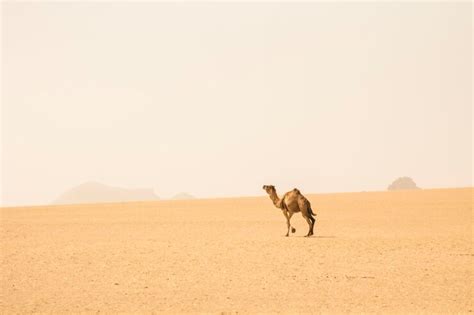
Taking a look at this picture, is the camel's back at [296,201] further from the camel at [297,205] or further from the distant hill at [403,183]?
the distant hill at [403,183]

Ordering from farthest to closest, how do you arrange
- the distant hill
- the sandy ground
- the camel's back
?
the distant hill, the camel's back, the sandy ground

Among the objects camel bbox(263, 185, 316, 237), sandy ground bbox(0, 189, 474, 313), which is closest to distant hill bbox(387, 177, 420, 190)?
sandy ground bbox(0, 189, 474, 313)

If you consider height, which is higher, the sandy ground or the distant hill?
the distant hill

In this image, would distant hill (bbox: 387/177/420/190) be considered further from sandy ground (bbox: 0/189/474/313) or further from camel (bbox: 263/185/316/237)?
camel (bbox: 263/185/316/237)

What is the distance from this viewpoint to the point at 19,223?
96.3ft

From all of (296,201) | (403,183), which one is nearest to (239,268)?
(296,201)

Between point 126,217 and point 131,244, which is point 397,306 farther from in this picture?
point 126,217

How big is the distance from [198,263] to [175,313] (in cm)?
484

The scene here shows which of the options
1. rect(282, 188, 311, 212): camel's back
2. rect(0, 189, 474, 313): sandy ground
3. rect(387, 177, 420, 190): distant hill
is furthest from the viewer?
rect(387, 177, 420, 190): distant hill

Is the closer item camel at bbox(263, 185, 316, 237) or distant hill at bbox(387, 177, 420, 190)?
camel at bbox(263, 185, 316, 237)

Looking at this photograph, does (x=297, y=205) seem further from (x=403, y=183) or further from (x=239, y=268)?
(x=403, y=183)

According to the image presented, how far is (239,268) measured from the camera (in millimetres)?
14531

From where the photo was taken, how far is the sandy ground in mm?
11336

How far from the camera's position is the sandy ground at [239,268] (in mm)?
11336
